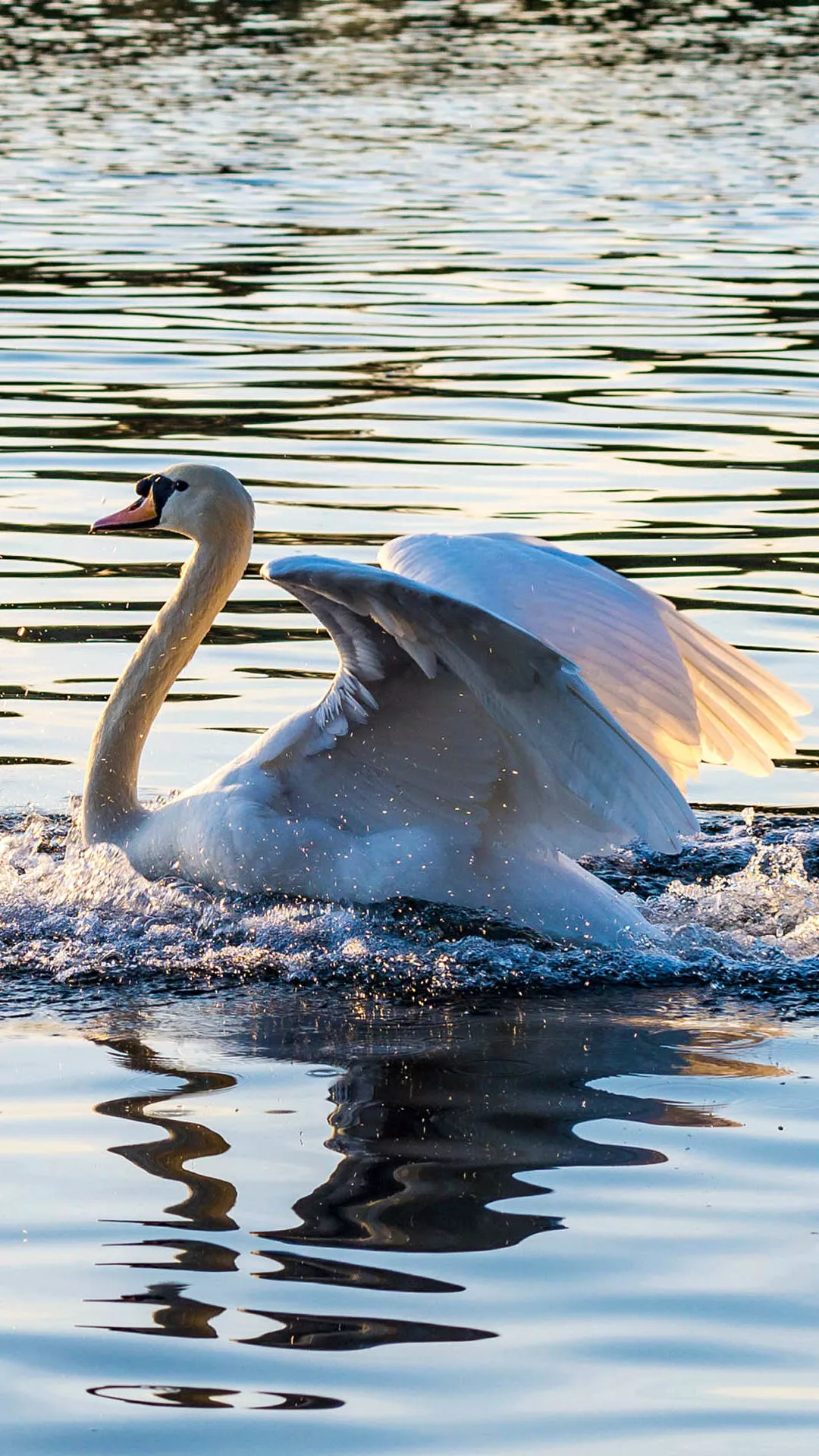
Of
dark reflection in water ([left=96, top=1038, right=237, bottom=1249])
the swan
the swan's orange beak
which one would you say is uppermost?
the swan's orange beak

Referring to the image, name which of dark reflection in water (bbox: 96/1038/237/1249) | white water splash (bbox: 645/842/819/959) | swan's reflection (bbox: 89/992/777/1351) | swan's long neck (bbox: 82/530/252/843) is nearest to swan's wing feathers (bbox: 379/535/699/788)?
white water splash (bbox: 645/842/819/959)

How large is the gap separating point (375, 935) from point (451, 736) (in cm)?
57

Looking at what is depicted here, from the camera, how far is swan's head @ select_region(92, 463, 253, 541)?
7.30 m

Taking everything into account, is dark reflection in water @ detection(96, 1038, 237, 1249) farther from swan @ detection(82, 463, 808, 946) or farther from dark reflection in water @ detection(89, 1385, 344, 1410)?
swan @ detection(82, 463, 808, 946)

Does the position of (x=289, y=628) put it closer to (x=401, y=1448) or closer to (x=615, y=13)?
(x=401, y=1448)

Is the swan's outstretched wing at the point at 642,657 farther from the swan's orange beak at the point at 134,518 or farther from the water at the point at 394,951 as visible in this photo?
the swan's orange beak at the point at 134,518

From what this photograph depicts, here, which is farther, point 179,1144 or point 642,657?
point 642,657

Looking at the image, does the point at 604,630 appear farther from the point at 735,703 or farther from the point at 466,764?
the point at 466,764

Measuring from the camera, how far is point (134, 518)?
756 cm

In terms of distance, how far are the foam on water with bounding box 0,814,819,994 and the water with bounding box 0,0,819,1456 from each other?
0.06 feet

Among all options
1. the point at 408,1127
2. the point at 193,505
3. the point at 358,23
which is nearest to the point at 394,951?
the point at 408,1127

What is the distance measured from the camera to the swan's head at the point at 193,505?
7305 mm

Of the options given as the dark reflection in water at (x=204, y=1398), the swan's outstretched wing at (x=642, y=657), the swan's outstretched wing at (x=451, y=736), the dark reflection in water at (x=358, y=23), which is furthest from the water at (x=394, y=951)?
the dark reflection in water at (x=358, y=23)

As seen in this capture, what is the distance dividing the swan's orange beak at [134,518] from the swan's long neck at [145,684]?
0.59 feet
